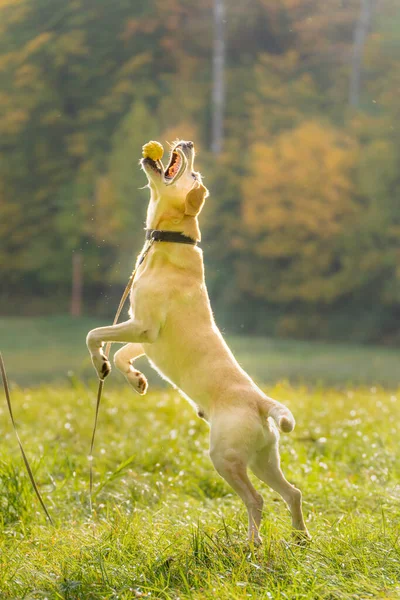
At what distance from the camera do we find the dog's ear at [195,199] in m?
3.09

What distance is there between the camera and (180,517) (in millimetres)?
3803

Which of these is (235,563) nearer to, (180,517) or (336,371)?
(180,517)

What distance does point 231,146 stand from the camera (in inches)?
824

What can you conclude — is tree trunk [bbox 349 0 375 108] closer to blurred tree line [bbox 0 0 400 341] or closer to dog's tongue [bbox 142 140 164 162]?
blurred tree line [bbox 0 0 400 341]

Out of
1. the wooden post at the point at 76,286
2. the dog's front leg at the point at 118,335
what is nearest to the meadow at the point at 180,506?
the dog's front leg at the point at 118,335

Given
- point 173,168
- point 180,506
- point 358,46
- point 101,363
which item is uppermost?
point 358,46

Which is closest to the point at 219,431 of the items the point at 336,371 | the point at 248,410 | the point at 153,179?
the point at 248,410

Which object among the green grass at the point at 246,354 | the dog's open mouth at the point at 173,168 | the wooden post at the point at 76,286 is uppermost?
the dog's open mouth at the point at 173,168

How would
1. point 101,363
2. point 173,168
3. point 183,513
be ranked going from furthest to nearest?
point 183,513 < point 173,168 < point 101,363

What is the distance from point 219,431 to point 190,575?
503 millimetres

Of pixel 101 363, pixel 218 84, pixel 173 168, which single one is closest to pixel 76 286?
pixel 218 84

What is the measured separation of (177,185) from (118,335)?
646 millimetres

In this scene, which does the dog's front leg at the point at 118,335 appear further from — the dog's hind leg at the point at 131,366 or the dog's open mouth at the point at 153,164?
the dog's open mouth at the point at 153,164

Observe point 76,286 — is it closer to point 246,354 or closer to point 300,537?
point 246,354
